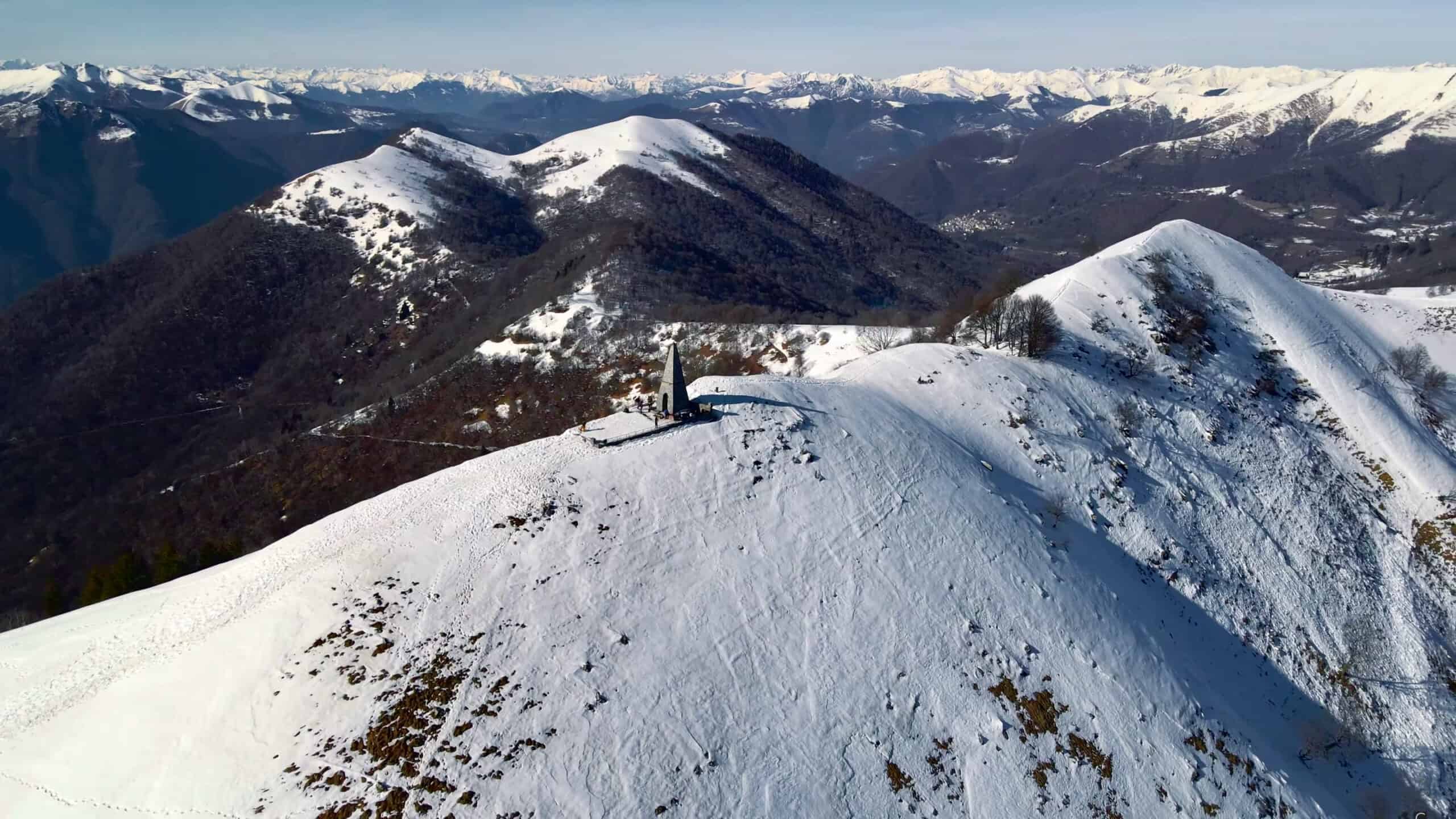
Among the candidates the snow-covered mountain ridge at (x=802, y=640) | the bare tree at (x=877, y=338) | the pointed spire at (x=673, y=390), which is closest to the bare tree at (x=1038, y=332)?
the snow-covered mountain ridge at (x=802, y=640)

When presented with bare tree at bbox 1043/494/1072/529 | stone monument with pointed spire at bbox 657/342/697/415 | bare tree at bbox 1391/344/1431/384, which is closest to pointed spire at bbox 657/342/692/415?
stone monument with pointed spire at bbox 657/342/697/415

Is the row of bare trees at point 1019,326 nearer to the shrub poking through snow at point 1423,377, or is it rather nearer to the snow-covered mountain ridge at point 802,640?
the snow-covered mountain ridge at point 802,640

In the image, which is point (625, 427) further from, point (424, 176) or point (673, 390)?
point (424, 176)

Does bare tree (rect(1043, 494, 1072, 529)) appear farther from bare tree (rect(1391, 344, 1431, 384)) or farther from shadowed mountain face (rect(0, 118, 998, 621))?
bare tree (rect(1391, 344, 1431, 384))

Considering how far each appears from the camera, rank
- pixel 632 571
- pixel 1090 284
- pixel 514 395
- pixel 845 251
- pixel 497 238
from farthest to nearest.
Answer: pixel 845 251
pixel 497 238
pixel 514 395
pixel 1090 284
pixel 632 571

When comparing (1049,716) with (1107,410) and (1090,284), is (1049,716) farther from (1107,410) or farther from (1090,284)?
(1090,284)

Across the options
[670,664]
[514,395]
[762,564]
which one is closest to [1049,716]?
[762,564]
